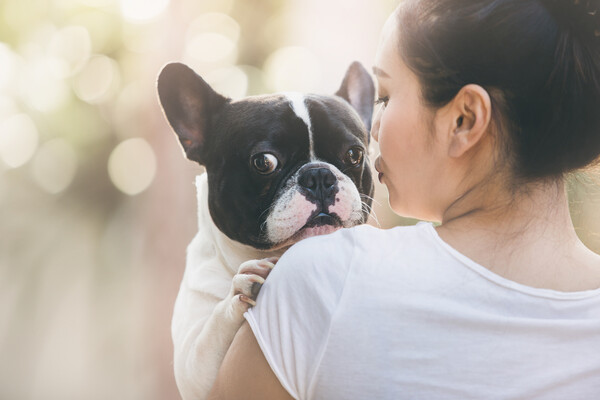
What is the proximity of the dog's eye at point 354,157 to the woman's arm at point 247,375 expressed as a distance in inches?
22.5

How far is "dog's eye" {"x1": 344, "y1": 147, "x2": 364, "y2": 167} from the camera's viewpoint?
51.4 inches

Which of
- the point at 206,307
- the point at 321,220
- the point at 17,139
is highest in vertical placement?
the point at 321,220

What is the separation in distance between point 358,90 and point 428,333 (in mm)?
994

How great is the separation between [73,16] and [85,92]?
40 centimetres

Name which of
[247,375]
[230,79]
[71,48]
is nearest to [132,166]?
[71,48]

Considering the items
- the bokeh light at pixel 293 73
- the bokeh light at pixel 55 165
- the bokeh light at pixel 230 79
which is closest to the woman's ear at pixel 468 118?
the bokeh light at pixel 230 79

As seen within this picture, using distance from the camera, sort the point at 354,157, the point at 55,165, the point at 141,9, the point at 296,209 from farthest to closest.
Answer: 1. the point at 55,165
2. the point at 141,9
3. the point at 354,157
4. the point at 296,209

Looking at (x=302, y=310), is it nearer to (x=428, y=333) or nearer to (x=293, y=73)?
(x=428, y=333)

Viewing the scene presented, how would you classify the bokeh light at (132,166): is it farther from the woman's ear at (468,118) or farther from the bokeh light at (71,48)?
the woman's ear at (468,118)

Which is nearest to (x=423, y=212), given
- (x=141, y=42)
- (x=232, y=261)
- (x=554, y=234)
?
(x=554, y=234)

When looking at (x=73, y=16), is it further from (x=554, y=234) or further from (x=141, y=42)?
(x=554, y=234)

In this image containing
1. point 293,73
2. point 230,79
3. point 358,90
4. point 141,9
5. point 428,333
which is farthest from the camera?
point 141,9

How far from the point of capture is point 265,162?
124 cm

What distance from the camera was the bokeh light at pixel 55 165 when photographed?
349 cm
